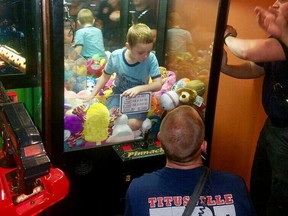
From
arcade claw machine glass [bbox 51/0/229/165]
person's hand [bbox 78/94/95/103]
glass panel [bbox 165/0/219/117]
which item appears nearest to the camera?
arcade claw machine glass [bbox 51/0/229/165]

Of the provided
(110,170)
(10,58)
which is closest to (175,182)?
(110,170)

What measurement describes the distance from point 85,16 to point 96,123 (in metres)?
0.53

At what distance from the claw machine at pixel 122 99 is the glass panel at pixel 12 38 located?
0.21 m

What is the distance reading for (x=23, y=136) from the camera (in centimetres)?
101

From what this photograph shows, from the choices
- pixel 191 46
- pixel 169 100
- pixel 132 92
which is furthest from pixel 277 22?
pixel 132 92

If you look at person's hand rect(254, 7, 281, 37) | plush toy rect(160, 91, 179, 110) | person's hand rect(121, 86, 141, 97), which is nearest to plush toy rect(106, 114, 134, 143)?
person's hand rect(121, 86, 141, 97)

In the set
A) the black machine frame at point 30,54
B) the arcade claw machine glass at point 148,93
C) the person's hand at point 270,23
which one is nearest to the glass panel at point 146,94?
the arcade claw machine glass at point 148,93

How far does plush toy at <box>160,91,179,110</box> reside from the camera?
78.6 inches

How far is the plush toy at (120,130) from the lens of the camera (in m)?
1.93

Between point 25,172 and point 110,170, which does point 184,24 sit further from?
point 25,172

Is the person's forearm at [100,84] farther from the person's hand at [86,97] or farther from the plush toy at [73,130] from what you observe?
the plush toy at [73,130]

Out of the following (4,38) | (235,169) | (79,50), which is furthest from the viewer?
(235,169)

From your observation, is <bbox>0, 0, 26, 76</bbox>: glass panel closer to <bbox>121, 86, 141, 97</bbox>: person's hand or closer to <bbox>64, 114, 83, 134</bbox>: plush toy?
<bbox>64, 114, 83, 134</bbox>: plush toy

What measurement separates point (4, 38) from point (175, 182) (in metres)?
1.03
